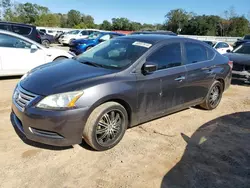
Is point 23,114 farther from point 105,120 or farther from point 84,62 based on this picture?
point 84,62

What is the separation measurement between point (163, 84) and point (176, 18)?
71.0 metres

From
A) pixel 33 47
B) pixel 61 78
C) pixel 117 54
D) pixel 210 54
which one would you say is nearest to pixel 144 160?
pixel 61 78

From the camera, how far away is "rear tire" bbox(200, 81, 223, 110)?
16.7ft

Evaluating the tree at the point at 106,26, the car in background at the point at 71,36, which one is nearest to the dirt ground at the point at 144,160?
the car in background at the point at 71,36

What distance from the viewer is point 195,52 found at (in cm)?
464

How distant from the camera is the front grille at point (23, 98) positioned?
303cm

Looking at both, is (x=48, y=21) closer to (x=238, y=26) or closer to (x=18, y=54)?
(x=238, y=26)

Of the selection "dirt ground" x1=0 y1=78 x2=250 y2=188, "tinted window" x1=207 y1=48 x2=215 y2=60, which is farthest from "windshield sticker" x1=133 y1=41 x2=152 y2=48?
"tinted window" x1=207 y1=48 x2=215 y2=60

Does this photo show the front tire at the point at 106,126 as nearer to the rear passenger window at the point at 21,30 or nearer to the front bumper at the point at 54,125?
the front bumper at the point at 54,125

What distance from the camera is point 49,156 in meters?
3.14

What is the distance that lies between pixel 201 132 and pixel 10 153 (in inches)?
122

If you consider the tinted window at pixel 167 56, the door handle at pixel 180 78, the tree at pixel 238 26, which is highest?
the tree at pixel 238 26

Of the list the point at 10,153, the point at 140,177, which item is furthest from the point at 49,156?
the point at 140,177

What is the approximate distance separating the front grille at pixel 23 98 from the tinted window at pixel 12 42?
4224 millimetres
